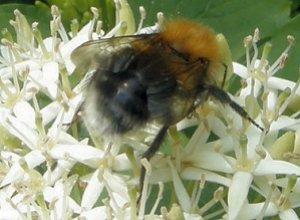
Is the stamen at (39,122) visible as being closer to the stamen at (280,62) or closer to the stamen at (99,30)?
the stamen at (99,30)

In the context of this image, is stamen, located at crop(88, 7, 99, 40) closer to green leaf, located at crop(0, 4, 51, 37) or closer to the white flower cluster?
the white flower cluster

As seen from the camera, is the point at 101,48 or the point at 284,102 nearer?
the point at 101,48

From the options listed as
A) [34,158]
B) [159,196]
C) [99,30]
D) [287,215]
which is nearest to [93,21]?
[99,30]

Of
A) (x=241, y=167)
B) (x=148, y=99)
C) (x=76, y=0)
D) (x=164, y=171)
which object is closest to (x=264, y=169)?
(x=241, y=167)

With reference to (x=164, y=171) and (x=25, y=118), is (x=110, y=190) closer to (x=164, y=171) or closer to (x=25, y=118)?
(x=164, y=171)

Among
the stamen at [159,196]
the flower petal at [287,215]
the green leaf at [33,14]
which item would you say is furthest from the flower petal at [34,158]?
the green leaf at [33,14]

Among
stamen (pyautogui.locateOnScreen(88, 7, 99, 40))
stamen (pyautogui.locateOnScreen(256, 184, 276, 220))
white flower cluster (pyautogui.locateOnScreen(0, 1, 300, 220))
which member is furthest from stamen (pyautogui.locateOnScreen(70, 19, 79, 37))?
stamen (pyautogui.locateOnScreen(256, 184, 276, 220))
